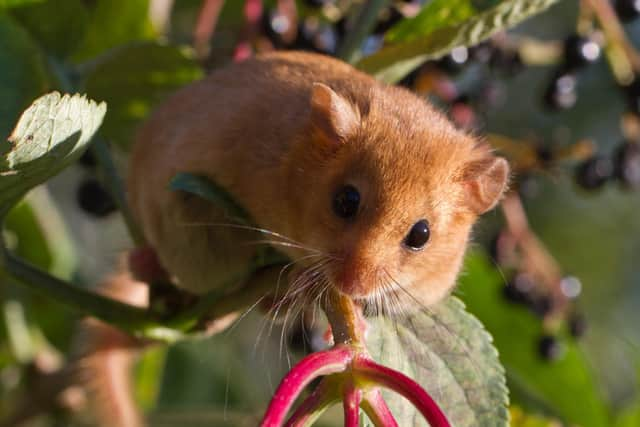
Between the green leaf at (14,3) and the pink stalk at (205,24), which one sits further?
the pink stalk at (205,24)

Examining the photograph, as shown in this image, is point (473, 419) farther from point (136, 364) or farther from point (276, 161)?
point (136, 364)

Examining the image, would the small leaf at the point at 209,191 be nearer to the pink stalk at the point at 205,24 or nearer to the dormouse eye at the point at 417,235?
the dormouse eye at the point at 417,235

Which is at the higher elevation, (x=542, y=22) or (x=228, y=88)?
(x=542, y=22)

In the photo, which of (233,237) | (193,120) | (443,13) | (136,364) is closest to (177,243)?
(233,237)

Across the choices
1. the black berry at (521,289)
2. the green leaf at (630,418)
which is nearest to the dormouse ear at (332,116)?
the black berry at (521,289)

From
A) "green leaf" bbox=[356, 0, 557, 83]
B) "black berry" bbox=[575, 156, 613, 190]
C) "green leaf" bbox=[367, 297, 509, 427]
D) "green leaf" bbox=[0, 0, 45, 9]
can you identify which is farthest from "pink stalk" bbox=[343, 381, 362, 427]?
"black berry" bbox=[575, 156, 613, 190]

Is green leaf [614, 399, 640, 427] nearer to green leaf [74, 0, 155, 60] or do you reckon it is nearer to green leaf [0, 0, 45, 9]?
green leaf [74, 0, 155, 60]

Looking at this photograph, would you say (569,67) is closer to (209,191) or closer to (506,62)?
(506,62)
